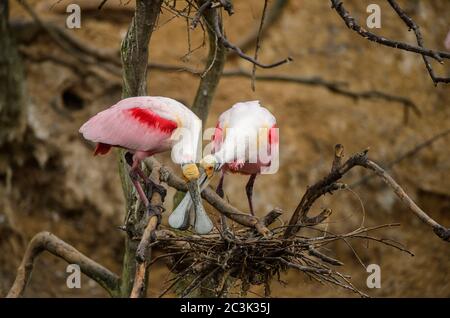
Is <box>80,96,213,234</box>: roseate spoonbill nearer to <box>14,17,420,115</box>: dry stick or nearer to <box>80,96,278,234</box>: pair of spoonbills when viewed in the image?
<box>80,96,278,234</box>: pair of spoonbills

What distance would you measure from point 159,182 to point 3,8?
3.96 m

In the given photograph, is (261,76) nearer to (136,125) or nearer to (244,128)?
(244,128)

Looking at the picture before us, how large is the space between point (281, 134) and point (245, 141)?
18.8ft

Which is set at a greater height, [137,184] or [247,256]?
[137,184]

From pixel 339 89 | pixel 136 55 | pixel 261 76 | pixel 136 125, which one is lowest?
pixel 136 125

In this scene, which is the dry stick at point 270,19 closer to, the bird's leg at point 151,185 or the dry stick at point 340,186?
the bird's leg at point 151,185

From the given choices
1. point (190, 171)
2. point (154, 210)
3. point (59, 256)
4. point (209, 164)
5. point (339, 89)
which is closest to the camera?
point (190, 171)

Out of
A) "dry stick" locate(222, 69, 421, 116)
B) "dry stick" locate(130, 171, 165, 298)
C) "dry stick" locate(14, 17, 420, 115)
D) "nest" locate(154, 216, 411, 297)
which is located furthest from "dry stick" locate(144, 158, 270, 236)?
"dry stick" locate(222, 69, 421, 116)

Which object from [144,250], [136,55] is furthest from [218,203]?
[144,250]

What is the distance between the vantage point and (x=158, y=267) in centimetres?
1123

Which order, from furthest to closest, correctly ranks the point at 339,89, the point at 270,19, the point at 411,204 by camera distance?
the point at 270,19
the point at 339,89
the point at 411,204

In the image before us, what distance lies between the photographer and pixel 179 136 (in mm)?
6512

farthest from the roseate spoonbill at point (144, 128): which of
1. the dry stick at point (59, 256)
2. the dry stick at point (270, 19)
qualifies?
the dry stick at point (270, 19)

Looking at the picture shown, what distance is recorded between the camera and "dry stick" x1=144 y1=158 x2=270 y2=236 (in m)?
6.32
